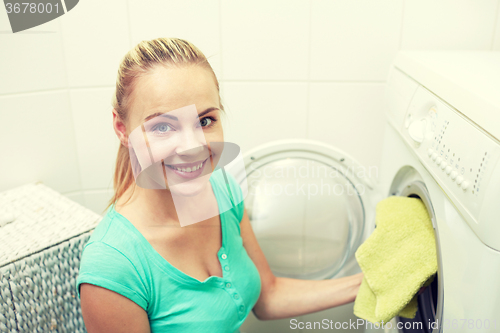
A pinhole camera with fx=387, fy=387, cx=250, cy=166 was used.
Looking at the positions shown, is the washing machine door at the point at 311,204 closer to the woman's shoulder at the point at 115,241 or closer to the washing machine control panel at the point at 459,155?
the washing machine control panel at the point at 459,155

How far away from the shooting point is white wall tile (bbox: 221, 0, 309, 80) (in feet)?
3.20

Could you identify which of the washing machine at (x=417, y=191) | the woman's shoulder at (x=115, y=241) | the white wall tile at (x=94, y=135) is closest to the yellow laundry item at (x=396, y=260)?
the washing machine at (x=417, y=191)

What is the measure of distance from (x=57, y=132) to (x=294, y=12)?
2.29ft

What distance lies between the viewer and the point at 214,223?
80 cm

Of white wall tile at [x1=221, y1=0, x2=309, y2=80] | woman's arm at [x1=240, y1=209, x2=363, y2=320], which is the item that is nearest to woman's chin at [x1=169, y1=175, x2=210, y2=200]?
woman's arm at [x1=240, y1=209, x2=363, y2=320]

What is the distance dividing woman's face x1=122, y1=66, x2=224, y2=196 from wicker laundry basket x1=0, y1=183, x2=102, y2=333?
309mm

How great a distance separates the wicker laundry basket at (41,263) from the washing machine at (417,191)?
412 mm

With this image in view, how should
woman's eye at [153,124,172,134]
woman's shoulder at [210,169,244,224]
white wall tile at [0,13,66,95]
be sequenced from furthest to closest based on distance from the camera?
white wall tile at [0,13,66,95], woman's shoulder at [210,169,244,224], woman's eye at [153,124,172,134]

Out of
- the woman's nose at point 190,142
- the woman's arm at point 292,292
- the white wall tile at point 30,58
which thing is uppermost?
the white wall tile at point 30,58

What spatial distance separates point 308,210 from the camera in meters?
0.99

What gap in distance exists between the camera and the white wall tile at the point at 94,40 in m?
0.96

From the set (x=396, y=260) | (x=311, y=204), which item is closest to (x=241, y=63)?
(x=311, y=204)

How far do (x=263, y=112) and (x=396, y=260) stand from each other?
1.74ft

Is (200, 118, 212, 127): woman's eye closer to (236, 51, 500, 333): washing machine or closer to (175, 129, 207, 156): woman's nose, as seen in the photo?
(175, 129, 207, 156): woman's nose
